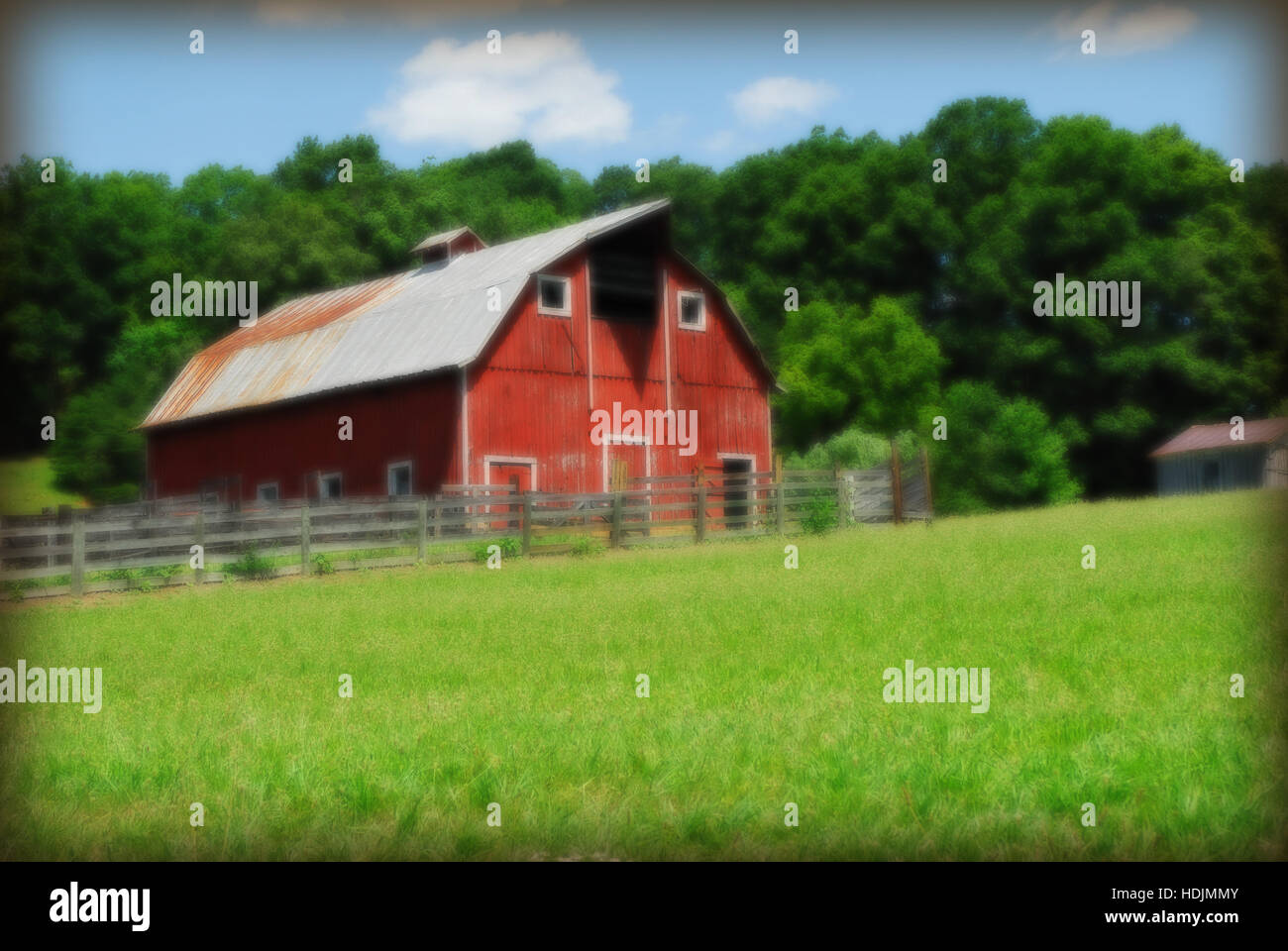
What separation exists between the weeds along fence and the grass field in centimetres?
403

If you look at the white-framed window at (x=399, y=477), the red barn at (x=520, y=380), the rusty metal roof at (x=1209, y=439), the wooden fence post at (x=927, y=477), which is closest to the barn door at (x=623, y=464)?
the red barn at (x=520, y=380)

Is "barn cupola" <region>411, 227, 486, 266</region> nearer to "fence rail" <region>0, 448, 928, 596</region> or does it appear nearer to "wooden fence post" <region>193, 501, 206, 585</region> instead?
"fence rail" <region>0, 448, 928, 596</region>

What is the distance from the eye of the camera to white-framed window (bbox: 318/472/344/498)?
90.9 feet

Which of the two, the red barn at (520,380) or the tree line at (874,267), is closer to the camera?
the tree line at (874,267)

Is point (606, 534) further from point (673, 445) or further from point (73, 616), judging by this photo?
point (73, 616)

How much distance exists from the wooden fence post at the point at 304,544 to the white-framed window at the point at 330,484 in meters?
6.12

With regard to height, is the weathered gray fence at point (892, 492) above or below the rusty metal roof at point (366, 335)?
below

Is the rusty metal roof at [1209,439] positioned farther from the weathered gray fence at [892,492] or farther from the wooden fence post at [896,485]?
the wooden fence post at [896,485]

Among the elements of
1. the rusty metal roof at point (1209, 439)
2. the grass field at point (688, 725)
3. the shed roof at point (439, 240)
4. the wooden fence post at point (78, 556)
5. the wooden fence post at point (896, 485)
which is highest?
the shed roof at point (439, 240)

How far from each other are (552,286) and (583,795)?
20199 millimetres

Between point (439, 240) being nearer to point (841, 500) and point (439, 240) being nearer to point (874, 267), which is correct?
point (874, 267)

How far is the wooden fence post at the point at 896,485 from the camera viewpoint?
26.6 m

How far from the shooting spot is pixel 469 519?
23375 mm

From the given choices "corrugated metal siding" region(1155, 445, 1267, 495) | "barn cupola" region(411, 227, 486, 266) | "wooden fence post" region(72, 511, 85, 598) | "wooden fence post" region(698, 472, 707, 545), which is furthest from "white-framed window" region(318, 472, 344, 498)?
"corrugated metal siding" region(1155, 445, 1267, 495)
